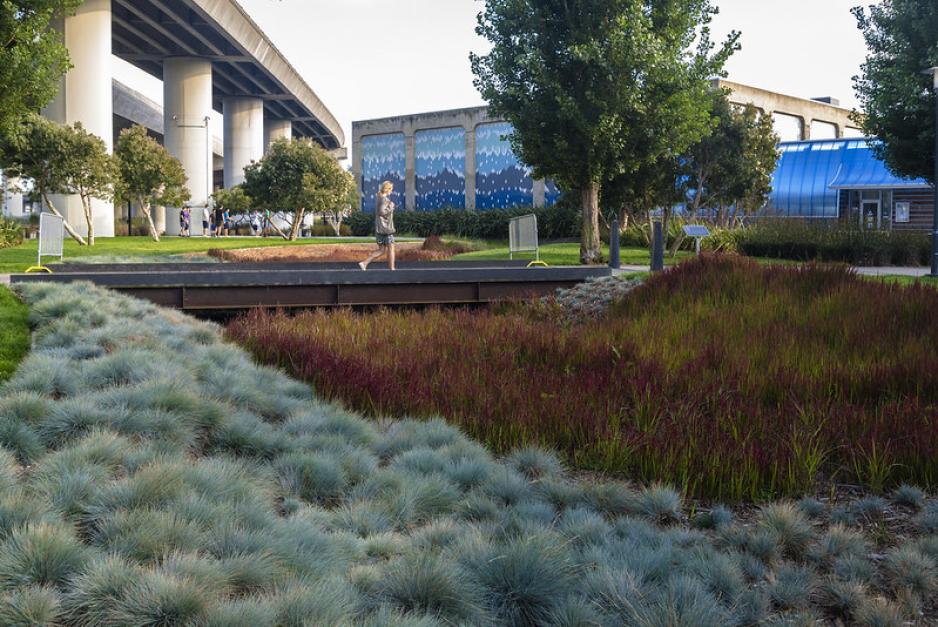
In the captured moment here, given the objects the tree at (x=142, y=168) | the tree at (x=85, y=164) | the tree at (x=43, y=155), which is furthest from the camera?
the tree at (x=142, y=168)

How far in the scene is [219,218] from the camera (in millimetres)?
60438

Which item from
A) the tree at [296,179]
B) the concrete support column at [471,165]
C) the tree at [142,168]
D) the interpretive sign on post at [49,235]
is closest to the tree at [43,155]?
the tree at [142,168]

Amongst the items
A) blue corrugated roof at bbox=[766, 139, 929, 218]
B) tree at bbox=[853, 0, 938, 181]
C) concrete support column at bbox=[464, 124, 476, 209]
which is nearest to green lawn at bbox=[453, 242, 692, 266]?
tree at bbox=[853, 0, 938, 181]

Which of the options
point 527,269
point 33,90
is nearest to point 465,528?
point 527,269

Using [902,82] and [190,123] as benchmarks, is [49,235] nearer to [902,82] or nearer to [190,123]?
[902,82]

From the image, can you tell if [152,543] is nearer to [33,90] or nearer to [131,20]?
[33,90]

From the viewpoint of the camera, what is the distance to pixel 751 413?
5.86 metres

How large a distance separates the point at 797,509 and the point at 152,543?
3229 millimetres

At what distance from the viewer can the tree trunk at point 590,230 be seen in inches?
842

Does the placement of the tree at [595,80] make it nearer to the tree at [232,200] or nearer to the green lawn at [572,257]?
the green lawn at [572,257]

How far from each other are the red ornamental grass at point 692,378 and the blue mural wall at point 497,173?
4451 cm

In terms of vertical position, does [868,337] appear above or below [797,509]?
above

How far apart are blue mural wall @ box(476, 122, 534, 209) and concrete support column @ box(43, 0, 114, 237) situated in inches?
974

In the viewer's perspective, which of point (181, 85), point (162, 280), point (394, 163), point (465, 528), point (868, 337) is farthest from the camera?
point (394, 163)
